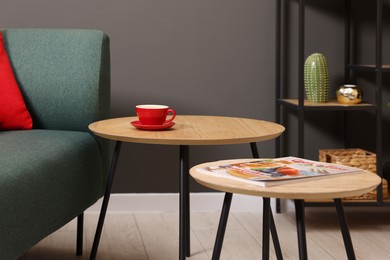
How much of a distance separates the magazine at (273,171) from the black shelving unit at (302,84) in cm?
120

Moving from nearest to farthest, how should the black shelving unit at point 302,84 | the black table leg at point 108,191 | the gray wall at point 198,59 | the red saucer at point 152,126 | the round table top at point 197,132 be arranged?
the round table top at point 197,132, the red saucer at point 152,126, the black table leg at point 108,191, the black shelving unit at point 302,84, the gray wall at point 198,59

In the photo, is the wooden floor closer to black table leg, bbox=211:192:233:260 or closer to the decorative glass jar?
the decorative glass jar

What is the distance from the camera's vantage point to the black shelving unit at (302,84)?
2850 millimetres

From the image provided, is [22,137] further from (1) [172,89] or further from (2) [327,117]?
(2) [327,117]

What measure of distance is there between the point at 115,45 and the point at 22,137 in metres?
0.97

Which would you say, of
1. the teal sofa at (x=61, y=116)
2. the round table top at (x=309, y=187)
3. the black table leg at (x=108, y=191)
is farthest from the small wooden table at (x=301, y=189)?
the black table leg at (x=108, y=191)

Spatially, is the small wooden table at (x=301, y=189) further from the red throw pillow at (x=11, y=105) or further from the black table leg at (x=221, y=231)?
the red throw pillow at (x=11, y=105)

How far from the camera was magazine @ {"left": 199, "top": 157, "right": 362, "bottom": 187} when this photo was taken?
1.46 meters

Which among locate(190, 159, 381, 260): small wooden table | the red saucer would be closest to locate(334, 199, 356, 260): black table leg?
locate(190, 159, 381, 260): small wooden table

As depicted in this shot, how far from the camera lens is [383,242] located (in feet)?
8.84

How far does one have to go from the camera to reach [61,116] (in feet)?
8.18

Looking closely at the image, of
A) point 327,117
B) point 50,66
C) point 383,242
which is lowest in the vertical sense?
point 383,242

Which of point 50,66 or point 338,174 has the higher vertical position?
point 50,66

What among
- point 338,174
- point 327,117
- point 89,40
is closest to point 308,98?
point 327,117
